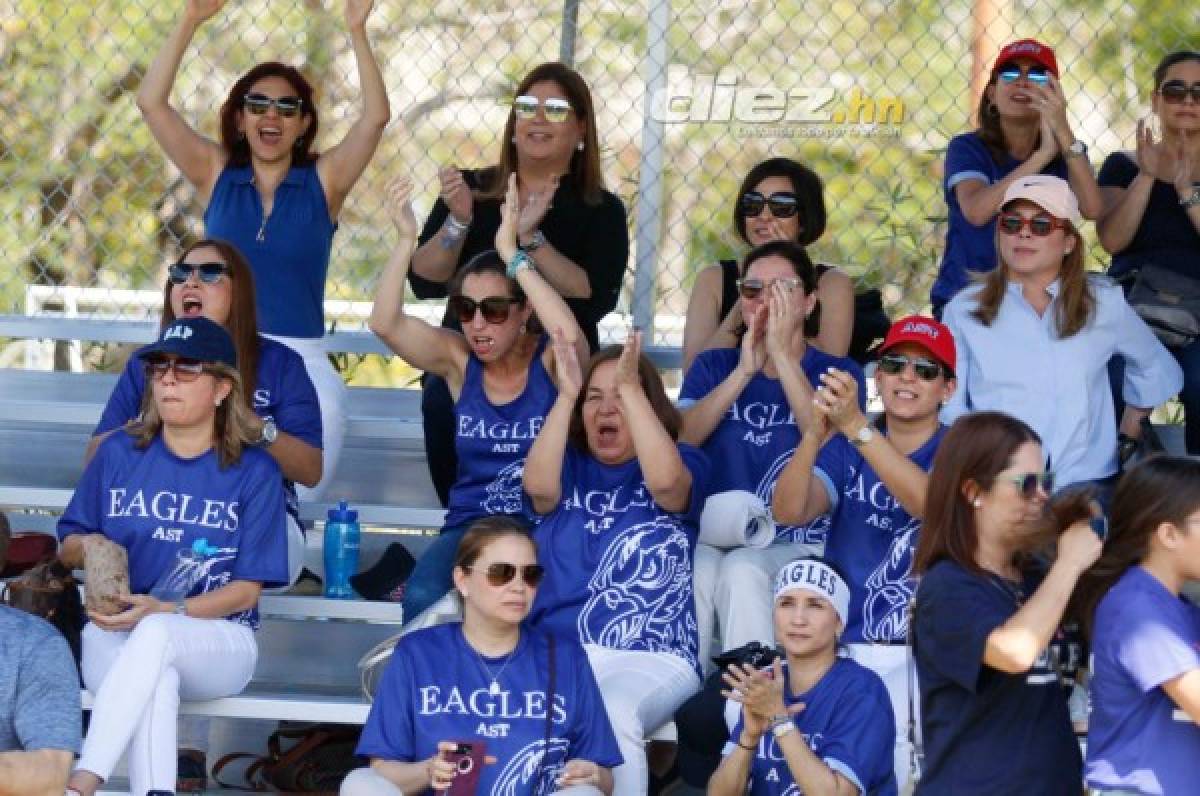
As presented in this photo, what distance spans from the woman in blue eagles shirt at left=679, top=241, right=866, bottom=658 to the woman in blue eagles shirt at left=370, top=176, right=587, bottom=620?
38cm

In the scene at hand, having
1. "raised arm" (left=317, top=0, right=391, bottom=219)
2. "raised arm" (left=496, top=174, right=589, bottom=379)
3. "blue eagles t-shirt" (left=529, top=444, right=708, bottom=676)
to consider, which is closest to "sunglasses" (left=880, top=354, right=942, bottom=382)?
Result: "blue eagles t-shirt" (left=529, top=444, right=708, bottom=676)

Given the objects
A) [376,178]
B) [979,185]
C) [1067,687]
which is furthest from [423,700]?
[376,178]

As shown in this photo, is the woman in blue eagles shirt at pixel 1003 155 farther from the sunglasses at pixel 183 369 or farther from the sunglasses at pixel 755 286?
the sunglasses at pixel 183 369

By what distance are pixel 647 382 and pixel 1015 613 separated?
75.4 inches

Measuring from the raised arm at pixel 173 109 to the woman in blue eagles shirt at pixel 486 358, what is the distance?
77 cm

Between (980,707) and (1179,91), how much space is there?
2927mm

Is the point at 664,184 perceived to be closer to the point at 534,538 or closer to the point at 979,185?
the point at 979,185

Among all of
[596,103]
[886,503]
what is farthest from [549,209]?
[596,103]

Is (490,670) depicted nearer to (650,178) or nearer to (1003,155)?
(1003,155)

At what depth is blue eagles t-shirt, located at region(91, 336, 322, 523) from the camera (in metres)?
5.59

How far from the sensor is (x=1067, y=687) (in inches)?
149

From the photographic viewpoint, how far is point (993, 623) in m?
3.54

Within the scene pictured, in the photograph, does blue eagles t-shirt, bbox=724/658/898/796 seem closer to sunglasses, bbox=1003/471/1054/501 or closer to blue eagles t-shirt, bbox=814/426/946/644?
blue eagles t-shirt, bbox=814/426/946/644

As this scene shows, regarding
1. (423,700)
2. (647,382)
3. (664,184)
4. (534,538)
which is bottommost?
(423,700)
